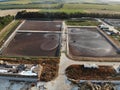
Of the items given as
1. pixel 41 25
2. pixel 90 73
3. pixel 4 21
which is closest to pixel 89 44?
pixel 90 73

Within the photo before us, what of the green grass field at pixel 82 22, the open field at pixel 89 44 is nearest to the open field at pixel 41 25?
the green grass field at pixel 82 22

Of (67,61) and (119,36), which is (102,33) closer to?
(119,36)

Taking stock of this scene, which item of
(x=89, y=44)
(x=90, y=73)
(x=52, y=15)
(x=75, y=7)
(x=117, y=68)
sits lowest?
(x=75, y=7)

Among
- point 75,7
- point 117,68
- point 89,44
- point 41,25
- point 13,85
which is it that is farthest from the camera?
point 75,7

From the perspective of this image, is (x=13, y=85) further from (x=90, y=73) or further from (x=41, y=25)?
(x=41, y=25)

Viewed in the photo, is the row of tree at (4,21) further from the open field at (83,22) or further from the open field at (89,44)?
the open field at (89,44)

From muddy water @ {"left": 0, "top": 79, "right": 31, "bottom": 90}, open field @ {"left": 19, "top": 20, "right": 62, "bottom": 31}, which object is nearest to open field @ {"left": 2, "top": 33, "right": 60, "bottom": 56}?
open field @ {"left": 19, "top": 20, "right": 62, "bottom": 31}

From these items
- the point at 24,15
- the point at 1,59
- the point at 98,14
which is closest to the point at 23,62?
the point at 1,59
